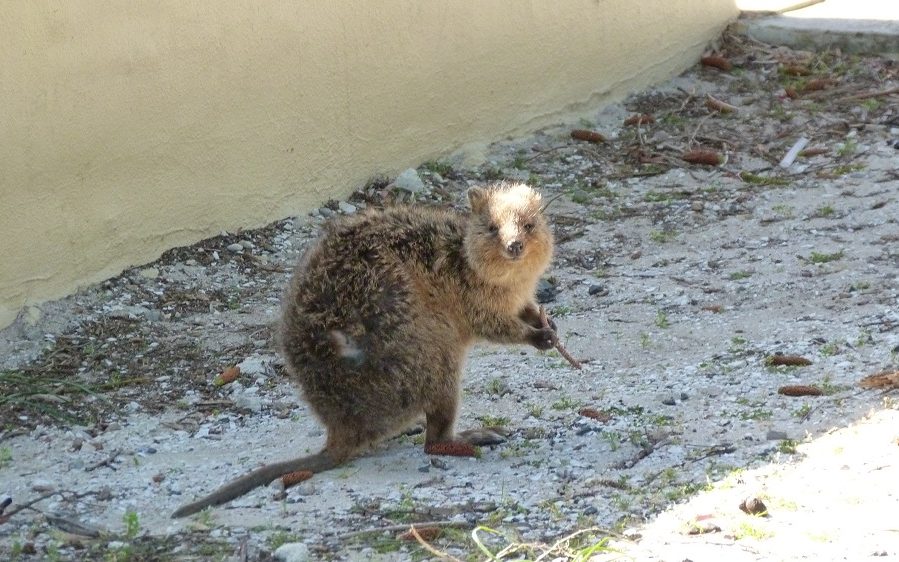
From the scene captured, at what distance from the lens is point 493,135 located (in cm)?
1061

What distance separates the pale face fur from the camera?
6293 millimetres

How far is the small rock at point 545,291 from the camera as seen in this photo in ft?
26.8

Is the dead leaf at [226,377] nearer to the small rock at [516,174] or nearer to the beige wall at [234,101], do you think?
the beige wall at [234,101]

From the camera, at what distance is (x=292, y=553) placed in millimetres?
4773

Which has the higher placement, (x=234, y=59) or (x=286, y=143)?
(x=234, y=59)

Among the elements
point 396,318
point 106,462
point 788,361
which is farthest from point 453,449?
point 788,361

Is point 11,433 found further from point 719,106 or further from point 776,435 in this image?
point 719,106

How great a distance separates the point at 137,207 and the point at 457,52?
10.1 ft

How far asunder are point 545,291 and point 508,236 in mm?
2008

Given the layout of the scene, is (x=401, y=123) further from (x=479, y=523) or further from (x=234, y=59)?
(x=479, y=523)

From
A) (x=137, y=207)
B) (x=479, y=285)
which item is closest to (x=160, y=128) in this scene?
(x=137, y=207)

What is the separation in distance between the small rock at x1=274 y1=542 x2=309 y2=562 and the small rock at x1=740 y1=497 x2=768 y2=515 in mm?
1588

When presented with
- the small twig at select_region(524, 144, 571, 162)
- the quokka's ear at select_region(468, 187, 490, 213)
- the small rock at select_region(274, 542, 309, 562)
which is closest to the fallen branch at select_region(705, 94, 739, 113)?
the small twig at select_region(524, 144, 571, 162)

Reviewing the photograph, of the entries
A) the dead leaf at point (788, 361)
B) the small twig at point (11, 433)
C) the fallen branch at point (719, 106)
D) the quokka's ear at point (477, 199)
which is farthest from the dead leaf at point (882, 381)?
the fallen branch at point (719, 106)
